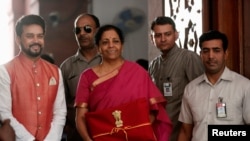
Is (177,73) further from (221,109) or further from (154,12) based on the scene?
(154,12)

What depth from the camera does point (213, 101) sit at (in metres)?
2.66

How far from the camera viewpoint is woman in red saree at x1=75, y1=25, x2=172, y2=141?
2.56m

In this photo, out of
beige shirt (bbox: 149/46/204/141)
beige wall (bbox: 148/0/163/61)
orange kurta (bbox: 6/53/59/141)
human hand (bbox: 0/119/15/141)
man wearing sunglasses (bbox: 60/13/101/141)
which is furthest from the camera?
beige wall (bbox: 148/0/163/61)

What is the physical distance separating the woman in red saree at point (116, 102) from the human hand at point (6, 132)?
35 centimetres

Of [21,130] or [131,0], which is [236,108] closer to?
[21,130]

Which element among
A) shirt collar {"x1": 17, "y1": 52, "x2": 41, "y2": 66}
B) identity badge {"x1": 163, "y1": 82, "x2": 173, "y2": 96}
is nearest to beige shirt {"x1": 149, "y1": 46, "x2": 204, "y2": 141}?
identity badge {"x1": 163, "y1": 82, "x2": 173, "y2": 96}

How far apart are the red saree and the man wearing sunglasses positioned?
0.58m

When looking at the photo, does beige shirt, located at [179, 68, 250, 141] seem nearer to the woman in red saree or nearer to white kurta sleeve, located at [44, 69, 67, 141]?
the woman in red saree

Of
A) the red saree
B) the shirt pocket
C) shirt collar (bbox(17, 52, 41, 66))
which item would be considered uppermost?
shirt collar (bbox(17, 52, 41, 66))

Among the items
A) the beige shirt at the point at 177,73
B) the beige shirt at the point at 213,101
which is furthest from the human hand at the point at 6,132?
the beige shirt at the point at 177,73

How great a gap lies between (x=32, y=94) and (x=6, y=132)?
25cm

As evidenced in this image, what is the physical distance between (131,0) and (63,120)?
4020mm

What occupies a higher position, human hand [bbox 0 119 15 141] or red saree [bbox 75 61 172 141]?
red saree [bbox 75 61 172 141]

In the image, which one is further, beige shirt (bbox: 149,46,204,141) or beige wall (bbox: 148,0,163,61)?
beige wall (bbox: 148,0,163,61)
